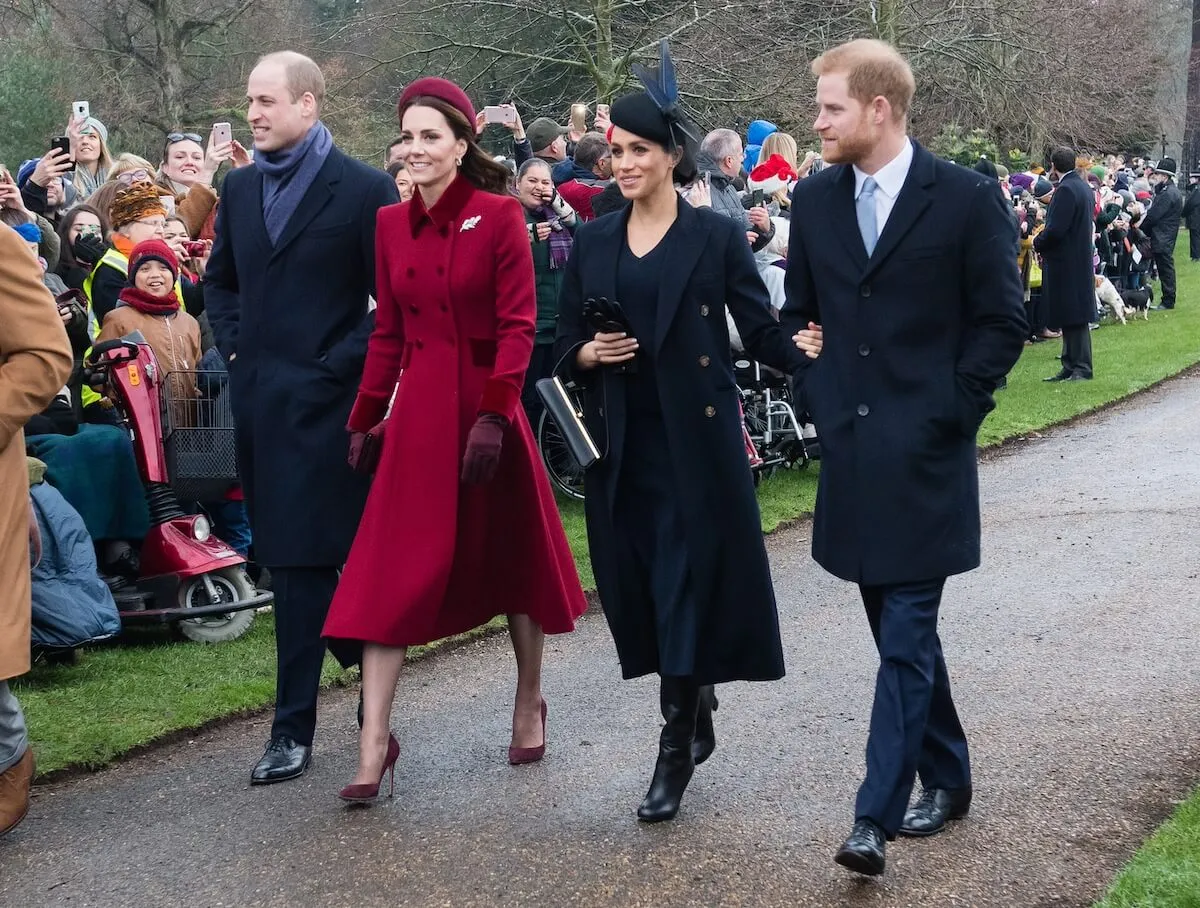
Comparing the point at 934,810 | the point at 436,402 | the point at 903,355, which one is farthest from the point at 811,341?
the point at 934,810

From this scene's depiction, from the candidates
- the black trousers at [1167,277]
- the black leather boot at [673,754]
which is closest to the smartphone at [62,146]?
the black leather boot at [673,754]

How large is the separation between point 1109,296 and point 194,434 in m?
17.6

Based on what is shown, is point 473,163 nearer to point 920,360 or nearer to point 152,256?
point 920,360

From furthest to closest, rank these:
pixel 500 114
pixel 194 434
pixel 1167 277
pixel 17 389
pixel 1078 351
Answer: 1. pixel 1167 277
2. pixel 1078 351
3. pixel 500 114
4. pixel 194 434
5. pixel 17 389

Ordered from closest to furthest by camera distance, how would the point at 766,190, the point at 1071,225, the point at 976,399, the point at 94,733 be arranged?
1. the point at 976,399
2. the point at 94,733
3. the point at 766,190
4. the point at 1071,225

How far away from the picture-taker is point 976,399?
174 inches

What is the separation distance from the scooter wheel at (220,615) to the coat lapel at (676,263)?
10.5 feet

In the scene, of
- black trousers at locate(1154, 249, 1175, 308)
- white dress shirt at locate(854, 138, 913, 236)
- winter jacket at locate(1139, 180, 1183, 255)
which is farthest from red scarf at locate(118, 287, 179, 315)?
winter jacket at locate(1139, 180, 1183, 255)

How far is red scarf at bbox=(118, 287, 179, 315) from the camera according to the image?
25.5ft

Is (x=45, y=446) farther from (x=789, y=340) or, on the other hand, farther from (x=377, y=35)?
(x=377, y=35)

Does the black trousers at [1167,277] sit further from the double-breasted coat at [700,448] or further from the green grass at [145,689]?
the double-breasted coat at [700,448]

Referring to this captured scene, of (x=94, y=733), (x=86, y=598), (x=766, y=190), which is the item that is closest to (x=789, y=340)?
(x=94, y=733)

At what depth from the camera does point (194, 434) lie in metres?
7.35

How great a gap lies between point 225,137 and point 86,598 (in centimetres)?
329
